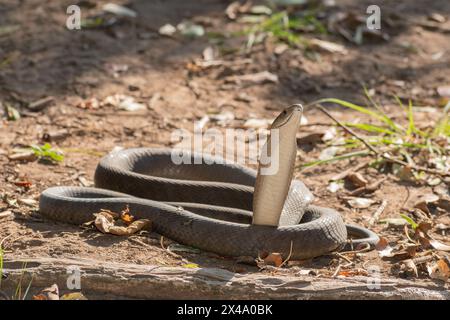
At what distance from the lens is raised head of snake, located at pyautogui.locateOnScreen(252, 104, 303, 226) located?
461 cm

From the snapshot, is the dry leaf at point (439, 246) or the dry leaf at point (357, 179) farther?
the dry leaf at point (357, 179)

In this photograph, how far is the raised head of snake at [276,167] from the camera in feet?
15.1

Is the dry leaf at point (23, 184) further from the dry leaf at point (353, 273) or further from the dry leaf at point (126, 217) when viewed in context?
the dry leaf at point (353, 273)

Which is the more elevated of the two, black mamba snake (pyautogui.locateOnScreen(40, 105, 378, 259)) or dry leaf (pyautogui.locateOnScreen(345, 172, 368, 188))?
black mamba snake (pyautogui.locateOnScreen(40, 105, 378, 259))

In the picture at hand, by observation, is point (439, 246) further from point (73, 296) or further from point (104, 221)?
point (73, 296)

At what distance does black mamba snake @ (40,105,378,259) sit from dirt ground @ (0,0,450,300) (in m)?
0.29

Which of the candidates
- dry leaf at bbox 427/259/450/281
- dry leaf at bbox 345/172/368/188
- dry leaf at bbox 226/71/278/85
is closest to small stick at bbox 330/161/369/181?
dry leaf at bbox 345/172/368/188

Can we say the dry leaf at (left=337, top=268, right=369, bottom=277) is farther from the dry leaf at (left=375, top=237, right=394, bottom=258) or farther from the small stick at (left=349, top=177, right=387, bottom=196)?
the small stick at (left=349, top=177, right=387, bottom=196)

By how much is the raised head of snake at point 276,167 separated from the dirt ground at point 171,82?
3.24 feet

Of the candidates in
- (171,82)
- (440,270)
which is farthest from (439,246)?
(171,82)

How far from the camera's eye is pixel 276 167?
475 centimetres

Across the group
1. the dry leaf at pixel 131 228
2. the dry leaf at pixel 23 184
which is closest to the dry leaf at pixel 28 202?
the dry leaf at pixel 23 184

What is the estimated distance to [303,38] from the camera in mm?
9211
